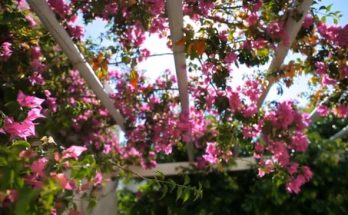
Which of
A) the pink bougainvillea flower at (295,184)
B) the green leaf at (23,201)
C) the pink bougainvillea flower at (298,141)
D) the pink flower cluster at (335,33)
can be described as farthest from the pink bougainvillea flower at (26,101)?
the pink bougainvillea flower at (295,184)

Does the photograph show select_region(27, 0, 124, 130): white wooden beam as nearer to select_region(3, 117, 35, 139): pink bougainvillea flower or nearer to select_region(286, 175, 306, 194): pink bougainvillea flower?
select_region(3, 117, 35, 139): pink bougainvillea flower

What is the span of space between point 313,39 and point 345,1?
353 millimetres

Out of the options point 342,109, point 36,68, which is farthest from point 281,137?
point 36,68

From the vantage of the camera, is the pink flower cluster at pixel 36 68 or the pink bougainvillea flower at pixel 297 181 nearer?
the pink flower cluster at pixel 36 68

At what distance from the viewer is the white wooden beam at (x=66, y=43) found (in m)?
2.56

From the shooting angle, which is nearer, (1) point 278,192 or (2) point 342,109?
(2) point 342,109

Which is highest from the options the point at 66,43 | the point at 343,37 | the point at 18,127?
the point at 343,37

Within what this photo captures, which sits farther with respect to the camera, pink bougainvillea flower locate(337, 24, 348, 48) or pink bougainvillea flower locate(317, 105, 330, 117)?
pink bougainvillea flower locate(317, 105, 330, 117)

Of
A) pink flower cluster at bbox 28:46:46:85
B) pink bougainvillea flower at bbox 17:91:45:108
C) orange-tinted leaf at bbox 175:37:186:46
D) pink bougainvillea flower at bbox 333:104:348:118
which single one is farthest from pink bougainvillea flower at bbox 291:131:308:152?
pink bougainvillea flower at bbox 17:91:45:108

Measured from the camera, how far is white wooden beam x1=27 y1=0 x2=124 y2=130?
2.56 metres

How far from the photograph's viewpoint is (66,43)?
294 centimetres

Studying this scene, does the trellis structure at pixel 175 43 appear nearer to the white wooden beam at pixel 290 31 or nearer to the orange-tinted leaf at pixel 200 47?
the white wooden beam at pixel 290 31

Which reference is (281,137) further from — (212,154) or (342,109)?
(212,154)

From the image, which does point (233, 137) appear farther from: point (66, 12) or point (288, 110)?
point (66, 12)
